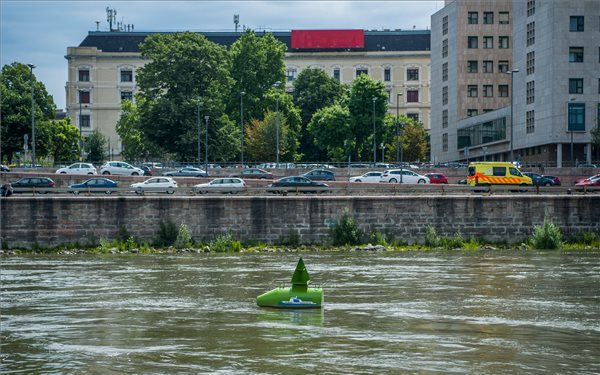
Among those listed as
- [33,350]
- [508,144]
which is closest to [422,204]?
[33,350]

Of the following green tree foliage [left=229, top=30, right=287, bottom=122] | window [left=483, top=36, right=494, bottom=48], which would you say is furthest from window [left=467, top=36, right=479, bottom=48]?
green tree foliage [left=229, top=30, right=287, bottom=122]

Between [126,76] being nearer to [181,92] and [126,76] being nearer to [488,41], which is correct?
[488,41]

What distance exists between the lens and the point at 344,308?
32.6 m

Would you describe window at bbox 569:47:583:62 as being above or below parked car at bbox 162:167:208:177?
above

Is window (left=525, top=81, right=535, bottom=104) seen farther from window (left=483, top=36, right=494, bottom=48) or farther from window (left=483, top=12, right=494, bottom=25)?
window (left=483, top=12, right=494, bottom=25)

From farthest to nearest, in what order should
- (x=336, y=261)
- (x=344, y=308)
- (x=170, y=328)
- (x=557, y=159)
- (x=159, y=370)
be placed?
(x=557, y=159) < (x=336, y=261) < (x=344, y=308) < (x=170, y=328) < (x=159, y=370)

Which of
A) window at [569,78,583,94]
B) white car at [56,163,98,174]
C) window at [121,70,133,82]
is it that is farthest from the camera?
window at [121,70,133,82]

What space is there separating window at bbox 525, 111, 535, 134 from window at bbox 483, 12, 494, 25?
20.2 m

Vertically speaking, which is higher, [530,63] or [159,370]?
[530,63]

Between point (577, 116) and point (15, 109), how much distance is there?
51919 mm

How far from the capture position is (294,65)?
6531 inches

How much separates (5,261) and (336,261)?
1482 cm

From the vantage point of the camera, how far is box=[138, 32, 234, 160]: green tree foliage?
10294 cm

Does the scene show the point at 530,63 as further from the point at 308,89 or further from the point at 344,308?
the point at 344,308
